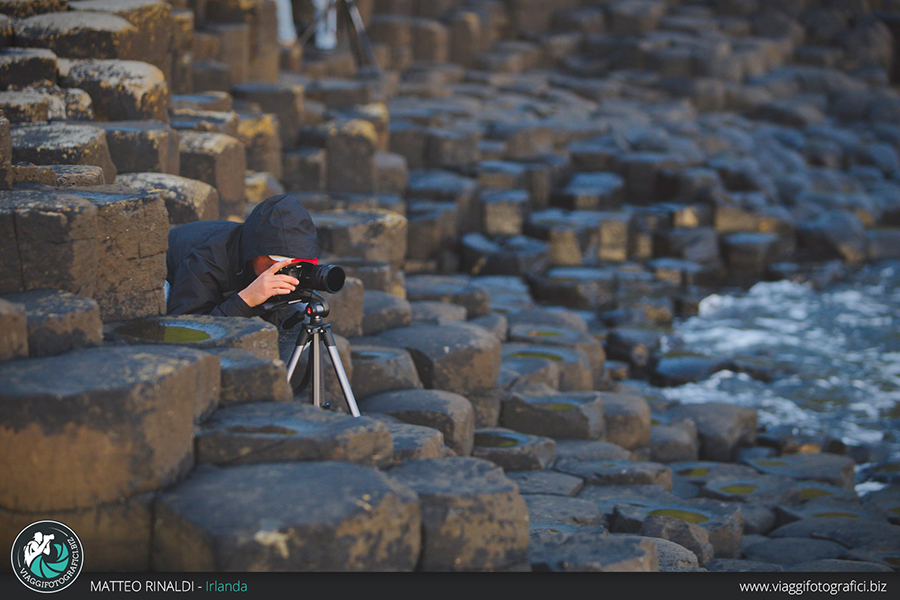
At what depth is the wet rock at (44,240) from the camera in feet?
10.7

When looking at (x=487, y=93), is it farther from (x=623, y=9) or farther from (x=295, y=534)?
(x=295, y=534)

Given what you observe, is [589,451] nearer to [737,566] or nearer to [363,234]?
[737,566]

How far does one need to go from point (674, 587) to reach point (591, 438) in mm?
3087

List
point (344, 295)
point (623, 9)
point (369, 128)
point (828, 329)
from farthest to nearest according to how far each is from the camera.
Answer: point (623, 9) < point (828, 329) < point (369, 128) < point (344, 295)

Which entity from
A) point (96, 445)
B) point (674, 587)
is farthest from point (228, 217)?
point (674, 587)

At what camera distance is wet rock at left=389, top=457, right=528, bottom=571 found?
2869mm

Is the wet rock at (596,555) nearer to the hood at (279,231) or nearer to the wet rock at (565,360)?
the hood at (279,231)

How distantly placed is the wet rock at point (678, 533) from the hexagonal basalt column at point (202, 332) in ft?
6.33

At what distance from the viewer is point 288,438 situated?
9.82ft

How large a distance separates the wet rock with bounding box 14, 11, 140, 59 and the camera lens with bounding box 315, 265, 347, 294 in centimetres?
343

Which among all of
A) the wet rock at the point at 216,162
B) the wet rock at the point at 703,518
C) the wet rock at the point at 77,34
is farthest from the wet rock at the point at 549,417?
the wet rock at the point at 77,34

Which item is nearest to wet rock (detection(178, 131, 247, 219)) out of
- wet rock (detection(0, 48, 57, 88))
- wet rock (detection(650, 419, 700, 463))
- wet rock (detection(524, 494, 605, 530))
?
wet rock (detection(0, 48, 57, 88))

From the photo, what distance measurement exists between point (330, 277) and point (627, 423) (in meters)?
3.16

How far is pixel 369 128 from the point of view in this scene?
9.14 metres
